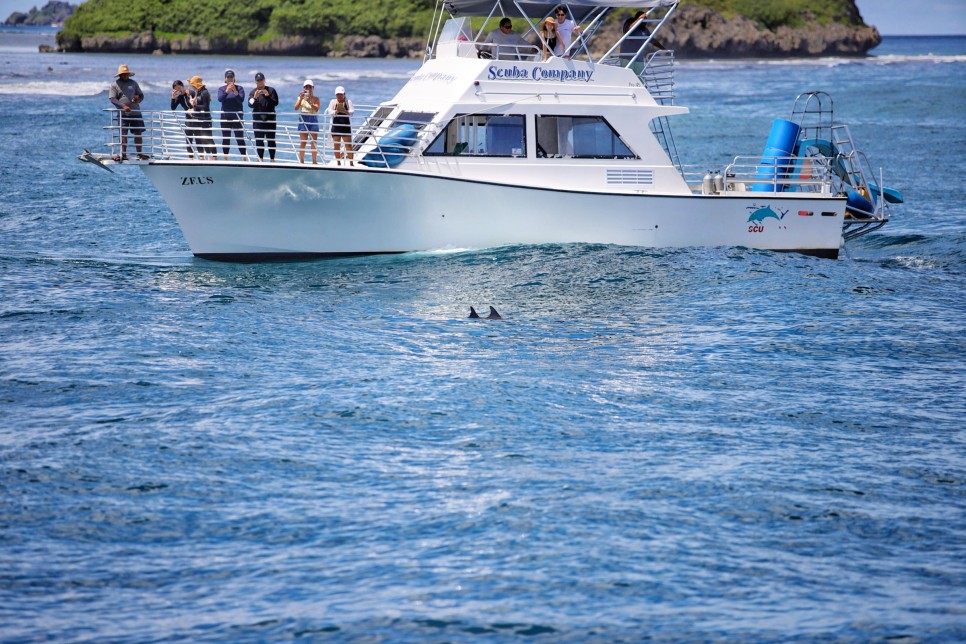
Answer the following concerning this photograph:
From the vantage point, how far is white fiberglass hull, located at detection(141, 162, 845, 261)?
17.2 metres

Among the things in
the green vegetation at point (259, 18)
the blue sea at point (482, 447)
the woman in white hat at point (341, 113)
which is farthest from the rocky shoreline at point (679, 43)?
the blue sea at point (482, 447)

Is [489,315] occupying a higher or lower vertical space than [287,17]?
lower

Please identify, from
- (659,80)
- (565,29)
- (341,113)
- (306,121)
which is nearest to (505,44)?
(565,29)

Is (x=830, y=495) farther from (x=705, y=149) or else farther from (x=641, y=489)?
(x=705, y=149)

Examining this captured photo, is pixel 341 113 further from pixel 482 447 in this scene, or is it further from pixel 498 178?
pixel 482 447

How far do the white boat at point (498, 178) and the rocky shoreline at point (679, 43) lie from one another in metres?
109

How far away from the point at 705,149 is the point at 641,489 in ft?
94.3

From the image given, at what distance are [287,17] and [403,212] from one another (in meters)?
122

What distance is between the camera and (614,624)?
756 centimetres

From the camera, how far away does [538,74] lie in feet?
59.2

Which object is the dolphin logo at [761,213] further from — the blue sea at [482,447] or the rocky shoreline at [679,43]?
the rocky shoreline at [679,43]

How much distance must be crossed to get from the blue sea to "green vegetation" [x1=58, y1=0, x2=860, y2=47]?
117 meters

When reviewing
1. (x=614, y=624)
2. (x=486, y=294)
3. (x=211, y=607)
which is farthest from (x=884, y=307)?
(x=211, y=607)

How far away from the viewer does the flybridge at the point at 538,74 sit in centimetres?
1777
